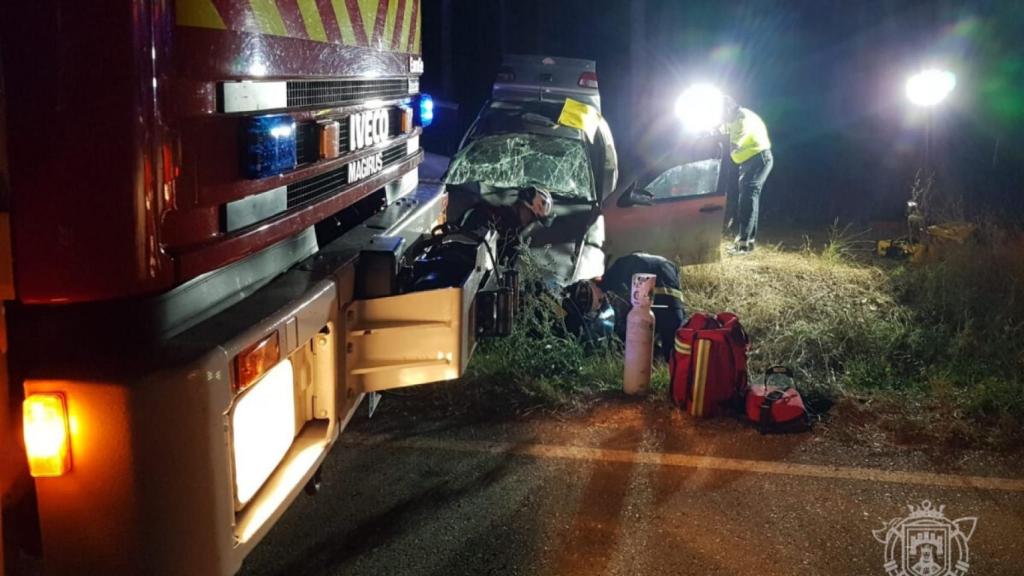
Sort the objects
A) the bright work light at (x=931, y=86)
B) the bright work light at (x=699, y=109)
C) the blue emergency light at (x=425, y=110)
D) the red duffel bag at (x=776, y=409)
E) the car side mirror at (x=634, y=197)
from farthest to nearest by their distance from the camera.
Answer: the bright work light at (x=931, y=86)
the bright work light at (x=699, y=109)
the car side mirror at (x=634, y=197)
the red duffel bag at (x=776, y=409)
the blue emergency light at (x=425, y=110)

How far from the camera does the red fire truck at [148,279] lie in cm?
196

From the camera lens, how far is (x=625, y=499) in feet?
13.2

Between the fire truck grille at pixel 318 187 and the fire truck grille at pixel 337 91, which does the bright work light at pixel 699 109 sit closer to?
the fire truck grille at pixel 337 91

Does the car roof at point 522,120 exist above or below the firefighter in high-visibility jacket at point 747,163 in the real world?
above

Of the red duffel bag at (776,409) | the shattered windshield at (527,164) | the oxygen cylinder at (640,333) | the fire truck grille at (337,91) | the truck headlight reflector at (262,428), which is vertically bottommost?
the red duffel bag at (776,409)

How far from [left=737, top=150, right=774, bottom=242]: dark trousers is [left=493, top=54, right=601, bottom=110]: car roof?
2.44 meters

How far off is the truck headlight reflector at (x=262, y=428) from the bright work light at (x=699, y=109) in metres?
5.05

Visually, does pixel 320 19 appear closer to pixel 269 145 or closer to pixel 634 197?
pixel 269 145

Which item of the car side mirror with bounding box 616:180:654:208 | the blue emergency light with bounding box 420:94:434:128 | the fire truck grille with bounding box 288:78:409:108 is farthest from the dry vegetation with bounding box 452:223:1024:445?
the fire truck grille with bounding box 288:78:409:108

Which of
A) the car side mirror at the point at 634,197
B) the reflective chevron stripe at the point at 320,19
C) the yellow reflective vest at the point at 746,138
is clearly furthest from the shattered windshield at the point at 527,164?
the yellow reflective vest at the point at 746,138

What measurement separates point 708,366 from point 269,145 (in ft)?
10.1

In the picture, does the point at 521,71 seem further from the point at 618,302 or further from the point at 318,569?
the point at 318,569

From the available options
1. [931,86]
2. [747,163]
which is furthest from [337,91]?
[931,86]

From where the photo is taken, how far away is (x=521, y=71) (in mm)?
8039
